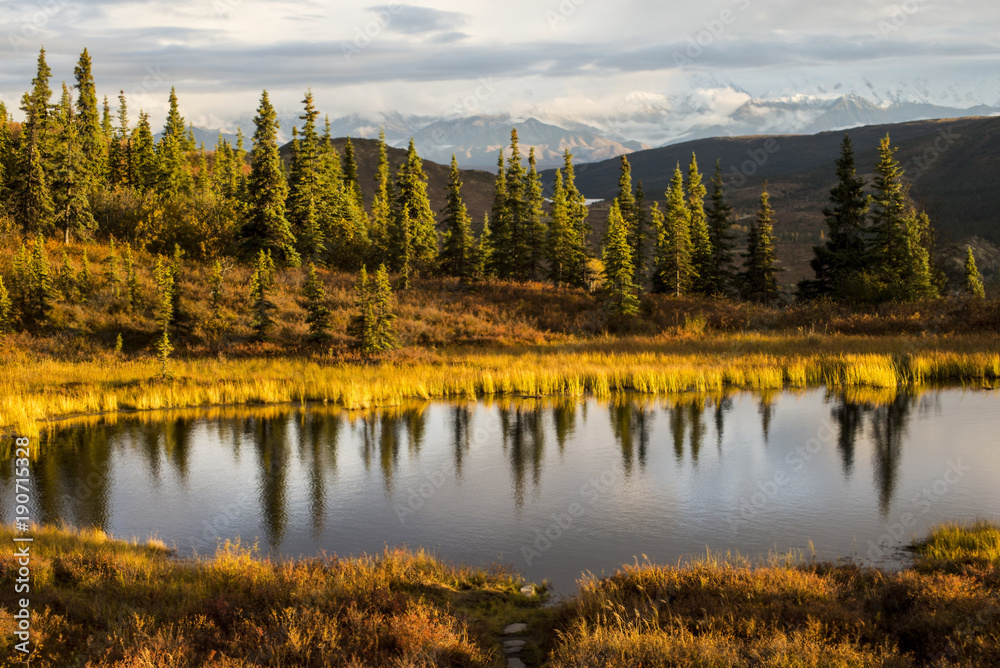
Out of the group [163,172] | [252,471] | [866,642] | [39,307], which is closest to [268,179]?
[39,307]

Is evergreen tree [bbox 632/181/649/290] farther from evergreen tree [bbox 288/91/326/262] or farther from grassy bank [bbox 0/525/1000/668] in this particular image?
grassy bank [bbox 0/525/1000/668]

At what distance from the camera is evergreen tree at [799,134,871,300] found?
5669cm

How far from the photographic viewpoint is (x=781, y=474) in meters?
21.2

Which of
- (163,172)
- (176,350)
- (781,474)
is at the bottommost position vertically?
(781,474)

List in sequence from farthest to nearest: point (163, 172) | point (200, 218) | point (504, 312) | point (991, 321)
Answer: point (163, 172) < point (200, 218) < point (504, 312) < point (991, 321)

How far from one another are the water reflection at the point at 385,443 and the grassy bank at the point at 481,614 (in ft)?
15.0

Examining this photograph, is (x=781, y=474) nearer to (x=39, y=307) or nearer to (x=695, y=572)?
(x=695, y=572)

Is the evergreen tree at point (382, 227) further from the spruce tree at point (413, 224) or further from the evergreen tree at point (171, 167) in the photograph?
the evergreen tree at point (171, 167)

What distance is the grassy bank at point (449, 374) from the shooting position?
31.6 m

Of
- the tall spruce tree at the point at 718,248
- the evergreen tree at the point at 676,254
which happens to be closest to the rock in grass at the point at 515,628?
the evergreen tree at the point at 676,254

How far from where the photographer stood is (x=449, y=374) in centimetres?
3578

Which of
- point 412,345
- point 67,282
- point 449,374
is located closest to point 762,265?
point 412,345

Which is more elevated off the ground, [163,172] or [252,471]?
[163,172]

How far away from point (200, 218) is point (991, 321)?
2181 inches
